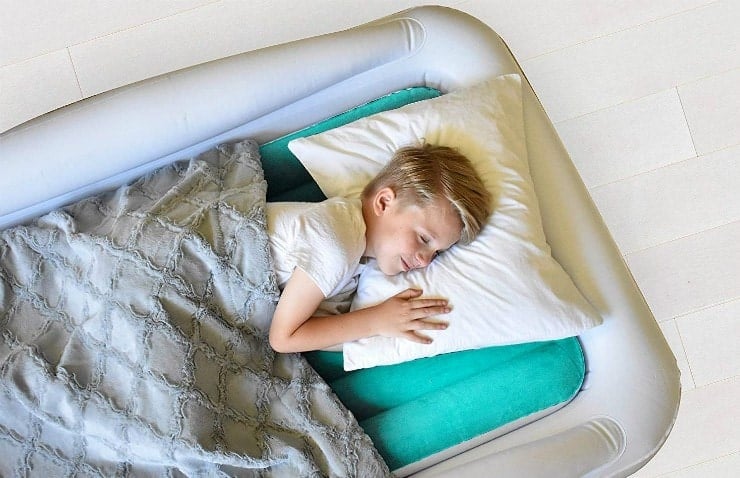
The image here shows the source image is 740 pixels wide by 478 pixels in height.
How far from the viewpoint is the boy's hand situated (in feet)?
3.91

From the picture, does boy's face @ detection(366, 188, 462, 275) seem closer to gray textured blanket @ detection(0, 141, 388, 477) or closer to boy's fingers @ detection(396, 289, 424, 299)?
boy's fingers @ detection(396, 289, 424, 299)

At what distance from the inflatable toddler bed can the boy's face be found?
2.5 inches

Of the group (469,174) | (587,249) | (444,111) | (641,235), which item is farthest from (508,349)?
(641,235)

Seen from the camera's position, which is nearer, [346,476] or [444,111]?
[346,476]

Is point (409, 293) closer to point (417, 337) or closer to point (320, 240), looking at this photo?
point (417, 337)

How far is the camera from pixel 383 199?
1186 millimetres

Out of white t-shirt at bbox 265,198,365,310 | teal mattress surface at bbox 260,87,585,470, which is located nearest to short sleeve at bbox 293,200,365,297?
white t-shirt at bbox 265,198,365,310

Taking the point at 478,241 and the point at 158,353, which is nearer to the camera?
the point at 158,353

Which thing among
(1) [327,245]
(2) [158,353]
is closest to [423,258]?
(1) [327,245]

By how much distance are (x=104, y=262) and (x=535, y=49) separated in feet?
3.60

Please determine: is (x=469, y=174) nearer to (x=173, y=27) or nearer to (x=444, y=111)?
(x=444, y=111)

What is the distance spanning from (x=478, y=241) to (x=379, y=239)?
17cm

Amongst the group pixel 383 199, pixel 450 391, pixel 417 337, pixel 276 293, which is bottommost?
pixel 450 391

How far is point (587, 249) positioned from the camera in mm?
1260
